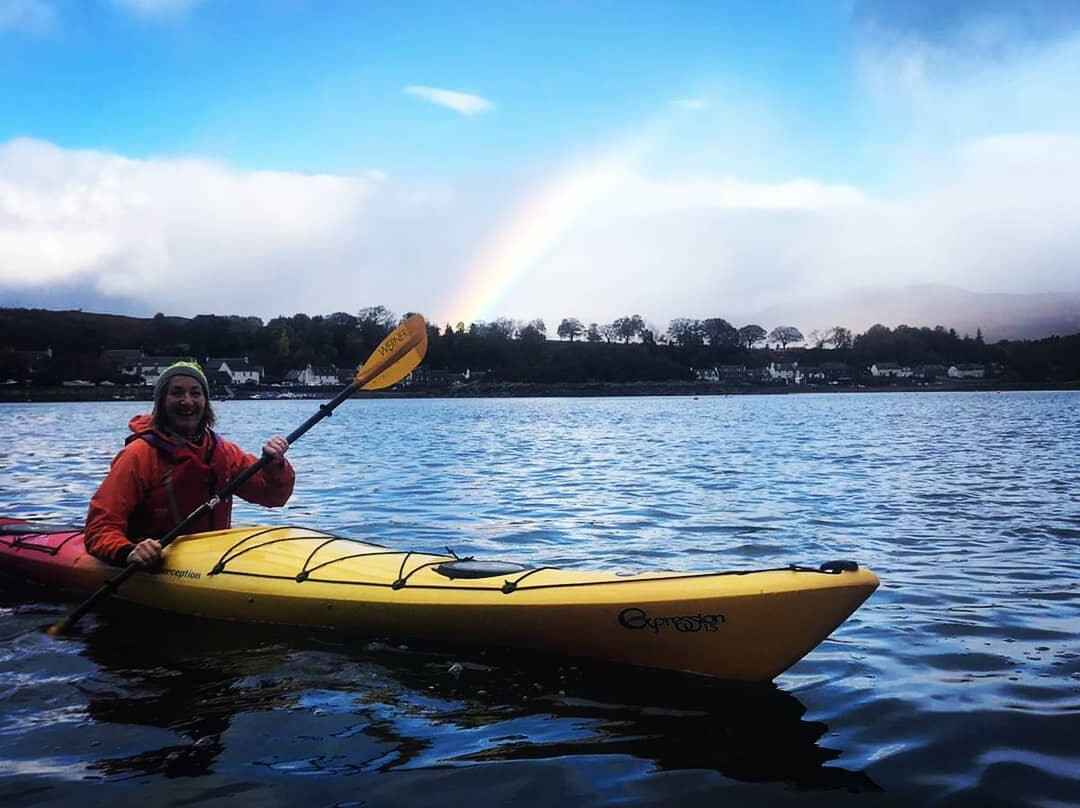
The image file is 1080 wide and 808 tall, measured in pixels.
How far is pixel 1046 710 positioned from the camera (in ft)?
13.9

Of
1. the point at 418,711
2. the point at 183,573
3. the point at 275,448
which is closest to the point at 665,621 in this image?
the point at 418,711

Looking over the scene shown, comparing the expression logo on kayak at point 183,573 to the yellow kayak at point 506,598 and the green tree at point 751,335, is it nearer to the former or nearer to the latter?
the yellow kayak at point 506,598

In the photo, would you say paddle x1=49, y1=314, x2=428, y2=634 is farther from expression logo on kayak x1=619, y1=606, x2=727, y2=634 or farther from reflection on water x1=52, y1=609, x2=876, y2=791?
expression logo on kayak x1=619, y1=606, x2=727, y2=634

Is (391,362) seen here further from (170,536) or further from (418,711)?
(418,711)

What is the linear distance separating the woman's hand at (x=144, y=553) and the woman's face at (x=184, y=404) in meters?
0.83

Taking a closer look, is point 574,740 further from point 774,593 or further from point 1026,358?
point 1026,358

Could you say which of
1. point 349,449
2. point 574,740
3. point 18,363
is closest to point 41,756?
point 574,740

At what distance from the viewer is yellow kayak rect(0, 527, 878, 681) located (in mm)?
4285

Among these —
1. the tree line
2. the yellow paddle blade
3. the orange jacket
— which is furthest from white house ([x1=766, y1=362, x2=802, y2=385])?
the orange jacket

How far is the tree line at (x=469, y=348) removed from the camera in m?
123

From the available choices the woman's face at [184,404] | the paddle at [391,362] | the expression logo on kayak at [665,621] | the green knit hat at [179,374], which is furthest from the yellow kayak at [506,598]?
the paddle at [391,362]

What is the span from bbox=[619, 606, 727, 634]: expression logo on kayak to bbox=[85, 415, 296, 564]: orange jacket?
3.00 meters

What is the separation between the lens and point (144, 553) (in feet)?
18.5

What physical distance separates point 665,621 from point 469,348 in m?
122
